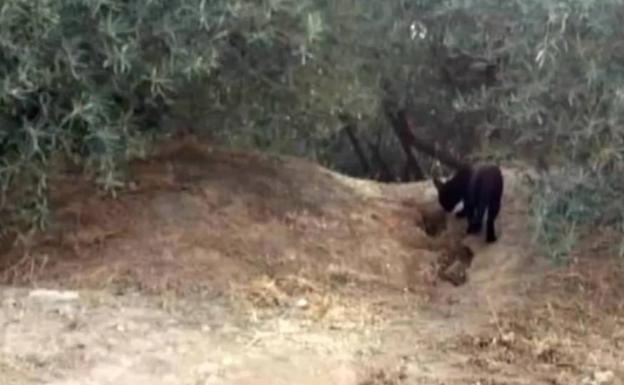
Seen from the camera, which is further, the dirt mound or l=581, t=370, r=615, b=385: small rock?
the dirt mound

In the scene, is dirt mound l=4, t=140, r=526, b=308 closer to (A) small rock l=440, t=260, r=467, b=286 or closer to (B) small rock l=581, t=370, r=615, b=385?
(A) small rock l=440, t=260, r=467, b=286

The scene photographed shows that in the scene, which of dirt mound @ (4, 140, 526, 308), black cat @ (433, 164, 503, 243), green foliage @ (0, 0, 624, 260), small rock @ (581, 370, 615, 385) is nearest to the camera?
small rock @ (581, 370, 615, 385)

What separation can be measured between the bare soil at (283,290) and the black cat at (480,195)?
0.08m

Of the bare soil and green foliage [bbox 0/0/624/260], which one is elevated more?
green foliage [bbox 0/0/624/260]

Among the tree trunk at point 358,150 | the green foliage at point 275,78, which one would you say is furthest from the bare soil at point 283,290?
the tree trunk at point 358,150

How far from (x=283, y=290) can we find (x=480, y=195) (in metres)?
1.28

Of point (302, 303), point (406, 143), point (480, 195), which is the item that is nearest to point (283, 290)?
point (302, 303)

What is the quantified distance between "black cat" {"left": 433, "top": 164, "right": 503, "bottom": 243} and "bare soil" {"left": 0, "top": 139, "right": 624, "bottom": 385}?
0.27 feet

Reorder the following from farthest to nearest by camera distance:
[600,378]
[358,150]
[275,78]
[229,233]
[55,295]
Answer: [358,150] < [275,78] < [229,233] < [55,295] < [600,378]

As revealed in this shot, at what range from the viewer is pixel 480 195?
6.81 meters

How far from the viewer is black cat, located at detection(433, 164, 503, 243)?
6809mm

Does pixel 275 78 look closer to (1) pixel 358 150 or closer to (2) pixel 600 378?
(2) pixel 600 378

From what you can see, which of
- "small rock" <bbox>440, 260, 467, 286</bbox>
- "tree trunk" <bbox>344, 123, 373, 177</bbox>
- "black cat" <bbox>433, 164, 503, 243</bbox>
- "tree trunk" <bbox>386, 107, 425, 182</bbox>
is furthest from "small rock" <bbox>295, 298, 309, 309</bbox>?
"tree trunk" <bbox>344, 123, 373, 177</bbox>

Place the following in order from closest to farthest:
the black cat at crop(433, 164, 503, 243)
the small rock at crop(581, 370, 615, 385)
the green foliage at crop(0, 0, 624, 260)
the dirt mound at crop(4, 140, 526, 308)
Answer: the small rock at crop(581, 370, 615, 385)
the green foliage at crop(0, 0, 624, 260)
the dirt mound at crop(4, 140, 526, 308)
the black cat at crop(433, 164, 503, 243)
